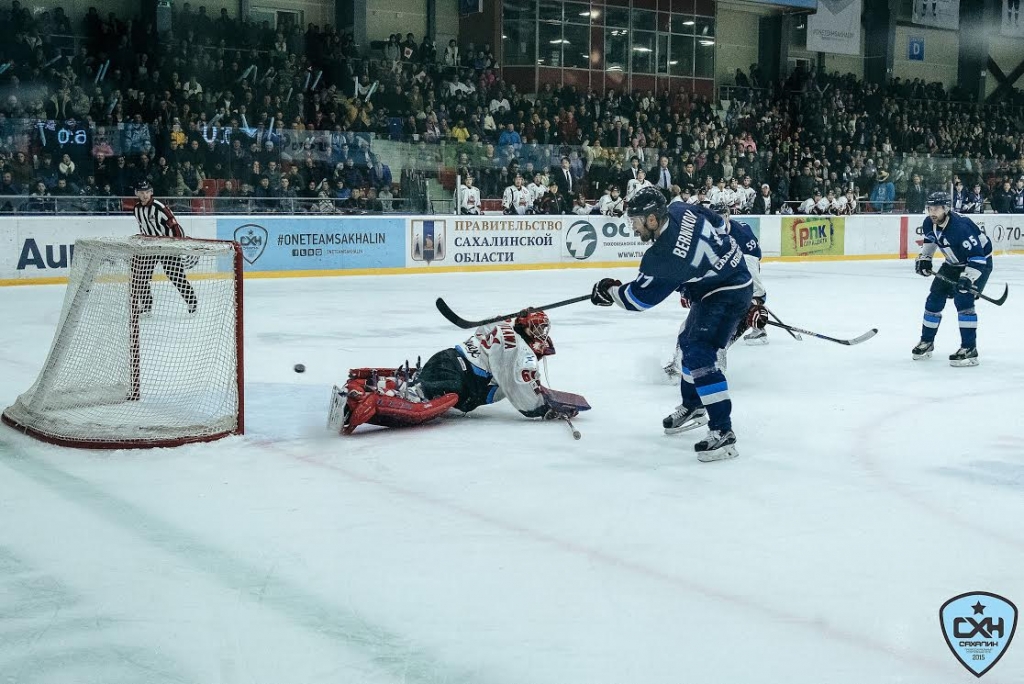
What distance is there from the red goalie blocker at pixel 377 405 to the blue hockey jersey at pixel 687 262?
99cm

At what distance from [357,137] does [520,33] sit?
897 cm

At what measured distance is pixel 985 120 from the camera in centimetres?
2641

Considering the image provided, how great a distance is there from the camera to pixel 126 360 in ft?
16.8

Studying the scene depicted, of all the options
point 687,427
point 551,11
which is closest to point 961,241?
point 687,427

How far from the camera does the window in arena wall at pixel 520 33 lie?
73.5ft

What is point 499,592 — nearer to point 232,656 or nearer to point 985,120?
point 232,656

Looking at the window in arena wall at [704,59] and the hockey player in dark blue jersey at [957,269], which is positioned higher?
the window in arena wall at [704,59]

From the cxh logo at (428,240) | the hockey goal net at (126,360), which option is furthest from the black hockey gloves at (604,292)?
the cxh logo at (428,240)

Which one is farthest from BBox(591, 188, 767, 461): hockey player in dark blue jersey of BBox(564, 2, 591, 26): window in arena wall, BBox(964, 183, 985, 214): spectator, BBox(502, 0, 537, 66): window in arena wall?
BBox(564, 2, 591, 26): window in arena wall

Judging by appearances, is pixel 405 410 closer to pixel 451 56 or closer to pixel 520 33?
pixel 451 56

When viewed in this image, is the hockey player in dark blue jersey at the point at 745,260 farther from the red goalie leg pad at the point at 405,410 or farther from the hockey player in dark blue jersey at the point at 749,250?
the red goalie leg pad at the point at 405,410

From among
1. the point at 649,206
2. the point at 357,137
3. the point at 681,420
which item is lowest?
the point at 681,420

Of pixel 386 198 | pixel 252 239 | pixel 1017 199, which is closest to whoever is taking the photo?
pixel 252 239

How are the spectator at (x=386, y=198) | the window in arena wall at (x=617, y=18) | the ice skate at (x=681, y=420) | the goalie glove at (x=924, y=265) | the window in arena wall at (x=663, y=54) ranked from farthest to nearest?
1. the window in arena wall at (x=663, y=54)
2. the window in arena wall at (x=617, y=18)
3. the spectator at (x=386, y=198)
4. the goalie glove at (x=924, y=265)
5. the ice skate at (x=681, y=420)
